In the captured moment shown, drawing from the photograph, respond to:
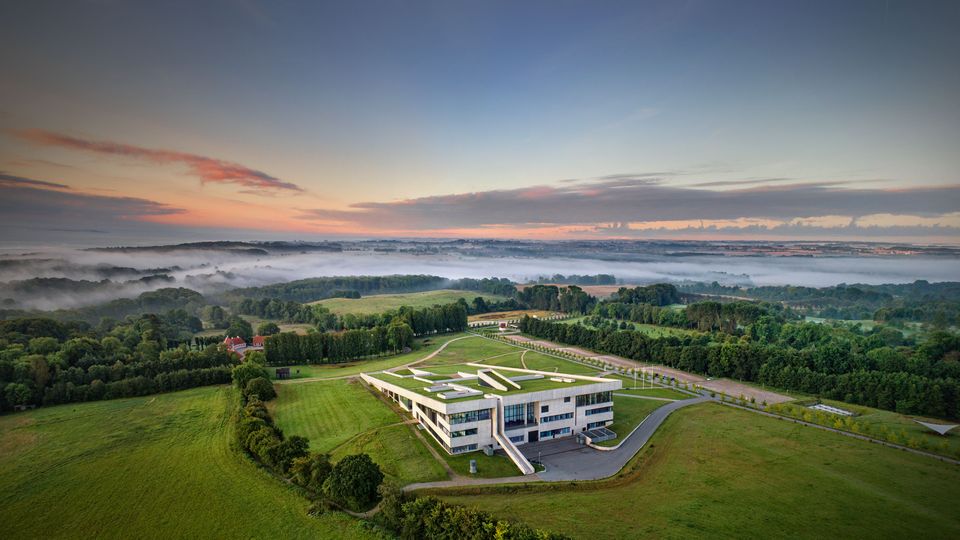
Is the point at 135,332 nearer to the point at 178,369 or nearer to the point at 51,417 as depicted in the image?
the point at 178,369

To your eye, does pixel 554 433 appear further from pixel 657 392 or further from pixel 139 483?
pixel 139 483

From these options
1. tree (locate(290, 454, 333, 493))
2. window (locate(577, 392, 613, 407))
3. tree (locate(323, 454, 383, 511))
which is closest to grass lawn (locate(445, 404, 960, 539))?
tree (locate(323, 454, 383, 511))

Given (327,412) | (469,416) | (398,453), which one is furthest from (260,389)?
(469,416)

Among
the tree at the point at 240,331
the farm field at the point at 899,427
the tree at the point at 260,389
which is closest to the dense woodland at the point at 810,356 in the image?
the farm field at the point at 899,427

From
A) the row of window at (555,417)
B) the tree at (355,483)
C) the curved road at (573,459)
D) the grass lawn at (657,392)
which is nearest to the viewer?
the tree at (355,483)

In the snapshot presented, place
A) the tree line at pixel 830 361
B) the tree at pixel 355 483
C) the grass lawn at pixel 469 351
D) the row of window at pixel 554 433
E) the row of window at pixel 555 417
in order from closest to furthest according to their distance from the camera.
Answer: the tree at pixel 355 483
the row of window at pixel 555 417
the row of window at pixel 554 433
the tree line at pixel 830 361
the grass lawn at pixel 469 351

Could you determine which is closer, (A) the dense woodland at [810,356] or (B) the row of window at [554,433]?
(B) the row of window at [554,433]

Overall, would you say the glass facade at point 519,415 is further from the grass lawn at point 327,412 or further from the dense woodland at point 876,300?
the dense woodland at point 876,300

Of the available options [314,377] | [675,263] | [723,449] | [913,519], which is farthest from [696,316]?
[675,263]
